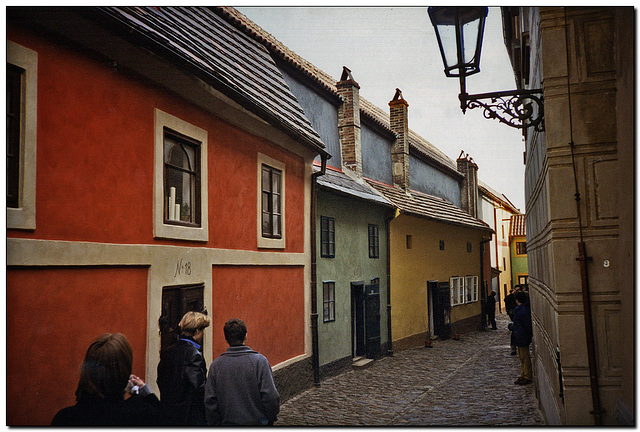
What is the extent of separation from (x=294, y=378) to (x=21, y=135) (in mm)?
4860

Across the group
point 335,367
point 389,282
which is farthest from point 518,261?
point 335,367

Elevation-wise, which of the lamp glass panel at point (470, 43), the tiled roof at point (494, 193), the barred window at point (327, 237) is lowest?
the barred window at point (327, 237)

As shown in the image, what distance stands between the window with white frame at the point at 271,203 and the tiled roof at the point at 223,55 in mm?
499

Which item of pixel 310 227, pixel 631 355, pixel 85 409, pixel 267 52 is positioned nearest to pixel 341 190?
pixel 310 227

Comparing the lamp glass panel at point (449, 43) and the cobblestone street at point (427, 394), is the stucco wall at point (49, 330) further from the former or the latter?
the lamp glass panel at point (449, 43)

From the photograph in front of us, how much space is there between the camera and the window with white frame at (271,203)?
6.88 meters

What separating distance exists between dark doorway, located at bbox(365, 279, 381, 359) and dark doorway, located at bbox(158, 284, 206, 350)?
573 cm

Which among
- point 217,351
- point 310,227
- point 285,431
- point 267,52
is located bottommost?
point 285,431

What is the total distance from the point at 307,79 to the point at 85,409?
6.74 m

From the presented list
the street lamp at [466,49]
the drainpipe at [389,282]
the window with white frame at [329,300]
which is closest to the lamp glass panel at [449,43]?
the street lamp at [466,49]

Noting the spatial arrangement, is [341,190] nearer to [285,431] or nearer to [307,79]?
[307,79]

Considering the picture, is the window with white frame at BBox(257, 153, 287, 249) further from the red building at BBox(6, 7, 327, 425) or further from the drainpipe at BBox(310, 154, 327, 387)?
the drainpipe at BBox(310, 154, 327, 387)

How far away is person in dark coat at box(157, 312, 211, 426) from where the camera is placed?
409 cm

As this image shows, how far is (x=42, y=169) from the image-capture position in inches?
155
